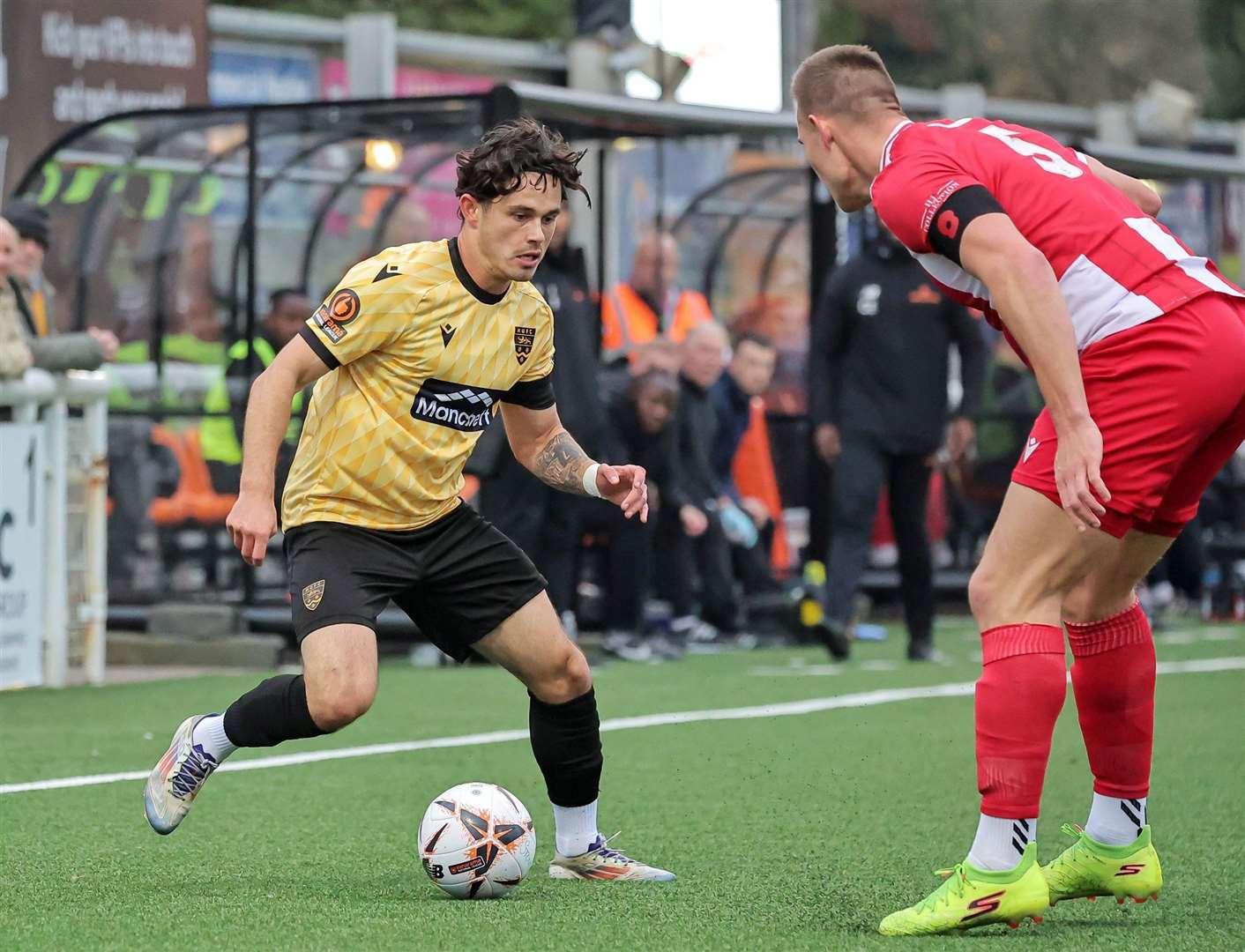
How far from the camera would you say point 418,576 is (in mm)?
5488

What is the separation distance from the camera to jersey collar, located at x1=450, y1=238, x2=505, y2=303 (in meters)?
5.47

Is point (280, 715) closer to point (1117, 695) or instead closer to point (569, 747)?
point (569, 747)

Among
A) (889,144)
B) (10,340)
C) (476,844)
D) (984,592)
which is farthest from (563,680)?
(10,340)

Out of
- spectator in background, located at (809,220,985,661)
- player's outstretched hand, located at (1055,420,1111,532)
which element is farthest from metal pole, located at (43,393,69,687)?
player's outstretched hand, located at (1055,420,1111,532)

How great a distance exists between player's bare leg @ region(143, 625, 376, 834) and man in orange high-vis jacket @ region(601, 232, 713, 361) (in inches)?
322

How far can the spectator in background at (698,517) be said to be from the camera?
1277 cm

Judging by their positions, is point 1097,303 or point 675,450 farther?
point 675,450

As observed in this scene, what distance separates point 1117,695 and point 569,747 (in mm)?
1358

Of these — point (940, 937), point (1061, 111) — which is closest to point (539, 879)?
point (940, 937)

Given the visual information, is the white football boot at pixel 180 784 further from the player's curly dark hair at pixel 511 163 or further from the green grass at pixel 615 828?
the player's curly dark hair at pixel 511 163

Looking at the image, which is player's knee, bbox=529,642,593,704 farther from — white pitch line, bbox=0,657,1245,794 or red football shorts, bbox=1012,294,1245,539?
white pitch line, bbox=0,657,1245,794

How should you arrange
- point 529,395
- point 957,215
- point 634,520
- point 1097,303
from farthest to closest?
point 634,520
point 529,395
point 1097,303
point 957,215

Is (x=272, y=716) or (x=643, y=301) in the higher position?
(x=643, y=301)

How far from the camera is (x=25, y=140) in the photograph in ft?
44.4
